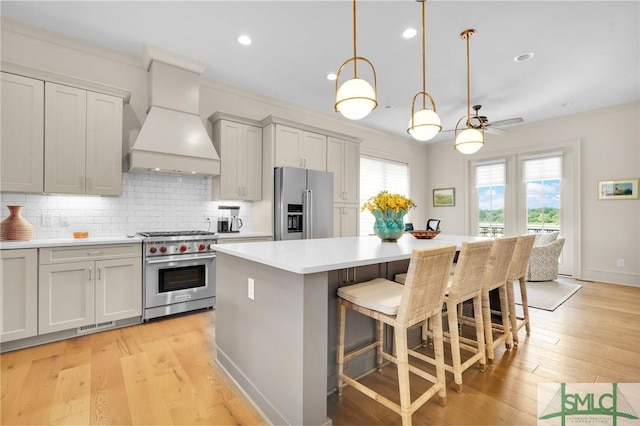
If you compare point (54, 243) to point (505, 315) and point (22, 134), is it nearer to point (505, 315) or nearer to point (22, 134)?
point (22, 134)

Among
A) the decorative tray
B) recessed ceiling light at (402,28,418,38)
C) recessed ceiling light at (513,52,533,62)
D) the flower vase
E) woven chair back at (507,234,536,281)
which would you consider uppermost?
recessed ceiling light at (402,28,418,38)

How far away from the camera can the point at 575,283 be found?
4957 millimetres

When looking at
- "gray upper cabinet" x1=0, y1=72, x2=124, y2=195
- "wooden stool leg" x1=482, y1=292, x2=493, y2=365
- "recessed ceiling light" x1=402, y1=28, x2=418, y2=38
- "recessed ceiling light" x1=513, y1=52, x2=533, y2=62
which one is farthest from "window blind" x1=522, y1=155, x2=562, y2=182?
"gray upper cabinet" x1=0, y1=72, x2=124, y2=195

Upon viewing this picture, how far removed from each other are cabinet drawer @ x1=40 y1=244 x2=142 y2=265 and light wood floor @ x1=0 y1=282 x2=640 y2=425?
28.7 inches

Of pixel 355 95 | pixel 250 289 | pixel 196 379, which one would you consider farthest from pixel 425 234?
pixel 196 379

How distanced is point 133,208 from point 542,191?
6774 mm

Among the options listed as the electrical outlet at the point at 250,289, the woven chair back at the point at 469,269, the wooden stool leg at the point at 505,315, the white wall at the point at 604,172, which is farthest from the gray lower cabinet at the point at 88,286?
the white wall at the point at 604,172

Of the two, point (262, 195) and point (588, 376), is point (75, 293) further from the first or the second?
point (588, 376)

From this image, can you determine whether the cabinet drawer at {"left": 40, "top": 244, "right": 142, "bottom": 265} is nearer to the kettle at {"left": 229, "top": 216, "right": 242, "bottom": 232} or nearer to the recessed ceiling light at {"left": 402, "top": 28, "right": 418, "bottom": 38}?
the kettle at {"left": 229, "top": 216, "right": 242, "bottom": 232}

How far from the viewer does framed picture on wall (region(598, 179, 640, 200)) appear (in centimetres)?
480

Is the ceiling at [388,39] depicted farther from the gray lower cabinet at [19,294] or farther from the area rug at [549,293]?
the area rug at [549,293]

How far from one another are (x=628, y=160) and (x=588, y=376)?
15.0 feet

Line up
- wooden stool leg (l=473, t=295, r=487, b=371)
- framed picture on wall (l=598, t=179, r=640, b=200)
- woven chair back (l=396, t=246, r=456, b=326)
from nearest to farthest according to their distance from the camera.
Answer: woven chair back (l=396, t=246, r=456, b=326) → wooden stool leg (l=473, t=295, r=487, b=371) → framed picture on wall (l=598, t=179, r=640, b=200)

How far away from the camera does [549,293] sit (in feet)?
14.0
